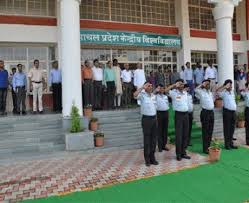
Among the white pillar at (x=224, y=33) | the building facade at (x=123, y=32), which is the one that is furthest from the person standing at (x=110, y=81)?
the white pillar at (x=224, y=33)

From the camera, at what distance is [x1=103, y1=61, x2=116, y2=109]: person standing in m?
12.7

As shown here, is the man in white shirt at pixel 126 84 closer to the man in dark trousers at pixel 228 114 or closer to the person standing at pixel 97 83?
the person standing at pixel 97 83

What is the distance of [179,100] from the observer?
8172mm

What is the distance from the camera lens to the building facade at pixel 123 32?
42.6 ft

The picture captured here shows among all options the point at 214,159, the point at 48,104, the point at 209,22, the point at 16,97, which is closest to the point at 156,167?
the point at 214,159

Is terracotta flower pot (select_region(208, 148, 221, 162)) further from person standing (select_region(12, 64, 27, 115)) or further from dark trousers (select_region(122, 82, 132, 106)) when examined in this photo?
person standing (select_region(12, 64, 27, 115))

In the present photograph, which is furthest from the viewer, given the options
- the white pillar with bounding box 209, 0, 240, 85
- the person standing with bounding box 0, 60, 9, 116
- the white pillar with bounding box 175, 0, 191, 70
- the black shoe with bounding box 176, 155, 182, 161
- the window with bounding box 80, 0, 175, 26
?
the white pillar with bounding box 175, 0, 191, 70

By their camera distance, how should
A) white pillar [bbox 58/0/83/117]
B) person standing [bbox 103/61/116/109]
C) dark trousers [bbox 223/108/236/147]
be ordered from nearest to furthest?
dark trousers [bbox 223/108/236/147] < white pillar [bbox 58/0/83/117] < person standing [bbox 103/61/116/109]

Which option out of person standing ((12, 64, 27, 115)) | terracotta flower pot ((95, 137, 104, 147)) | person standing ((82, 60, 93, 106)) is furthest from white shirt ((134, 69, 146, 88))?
terracotta flower pot ((95, 137, 104, 147))

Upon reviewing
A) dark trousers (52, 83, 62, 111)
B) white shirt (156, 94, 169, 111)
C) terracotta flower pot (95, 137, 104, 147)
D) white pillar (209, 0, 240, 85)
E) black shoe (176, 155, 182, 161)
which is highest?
white pillar (209, 0, 240, 85)

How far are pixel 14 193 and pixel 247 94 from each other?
6885 mm

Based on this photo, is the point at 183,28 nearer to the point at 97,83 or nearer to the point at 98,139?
the point at 97,83

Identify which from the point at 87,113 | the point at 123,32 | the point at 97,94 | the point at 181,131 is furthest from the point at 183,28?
the point at 181,131

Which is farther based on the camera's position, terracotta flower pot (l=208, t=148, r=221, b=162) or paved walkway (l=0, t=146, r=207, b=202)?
terracotta flower pot (l=208, t=148, r=221, b=162)
